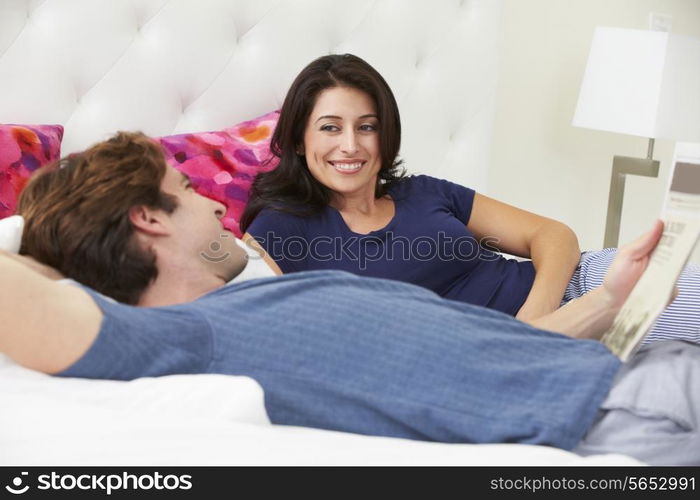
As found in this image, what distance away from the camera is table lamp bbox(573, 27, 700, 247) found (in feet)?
7.87

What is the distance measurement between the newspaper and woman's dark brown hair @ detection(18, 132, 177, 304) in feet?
2.09

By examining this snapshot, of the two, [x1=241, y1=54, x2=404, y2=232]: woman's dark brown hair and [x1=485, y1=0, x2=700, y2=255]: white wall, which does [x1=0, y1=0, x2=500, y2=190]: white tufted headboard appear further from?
[x1=485, y1=0, x2=700, y2=255]: white wall

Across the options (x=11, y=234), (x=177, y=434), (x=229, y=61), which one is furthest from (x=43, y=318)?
(x=229, y=61)

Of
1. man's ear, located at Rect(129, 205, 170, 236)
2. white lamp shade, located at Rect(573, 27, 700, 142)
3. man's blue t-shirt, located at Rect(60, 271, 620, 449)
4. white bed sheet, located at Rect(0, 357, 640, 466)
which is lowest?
white bed sheet, located at Rect(0, 357, 640, 466)

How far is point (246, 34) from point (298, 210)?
0.59 meters

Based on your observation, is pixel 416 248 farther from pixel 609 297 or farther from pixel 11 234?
pixel 11 234

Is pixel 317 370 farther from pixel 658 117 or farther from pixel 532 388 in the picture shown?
pixel 658 117

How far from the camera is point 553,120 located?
115 inches

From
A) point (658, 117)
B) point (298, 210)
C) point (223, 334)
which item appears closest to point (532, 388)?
point (223, 334)

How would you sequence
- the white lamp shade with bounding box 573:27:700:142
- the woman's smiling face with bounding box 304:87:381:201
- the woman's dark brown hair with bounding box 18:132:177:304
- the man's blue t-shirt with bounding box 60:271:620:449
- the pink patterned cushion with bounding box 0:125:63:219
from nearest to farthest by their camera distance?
the man's blue t-shirt with bounding box 60:271:620:449, the woman's dark brown hair with bounding box 18:132:177:304, the pink patterned cushion with bounding box 0:125:63:219, the woman's smiling face with bounding box 304:87:381:201, the white lamp shade with bounding box 573:27:700:142

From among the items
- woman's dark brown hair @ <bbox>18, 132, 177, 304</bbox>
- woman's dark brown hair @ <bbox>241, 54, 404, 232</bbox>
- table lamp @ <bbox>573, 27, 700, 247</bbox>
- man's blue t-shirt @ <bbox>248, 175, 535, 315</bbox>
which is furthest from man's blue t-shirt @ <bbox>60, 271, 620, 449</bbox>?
table lamp @ <bbox>573, 27, 700, 247</bbox>

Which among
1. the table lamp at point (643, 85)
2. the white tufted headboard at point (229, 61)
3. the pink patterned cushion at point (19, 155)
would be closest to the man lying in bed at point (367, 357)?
the pink patterned cushion at point (19, 155)

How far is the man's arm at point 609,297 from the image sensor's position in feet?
3.72

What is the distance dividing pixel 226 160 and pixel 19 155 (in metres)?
0.45
